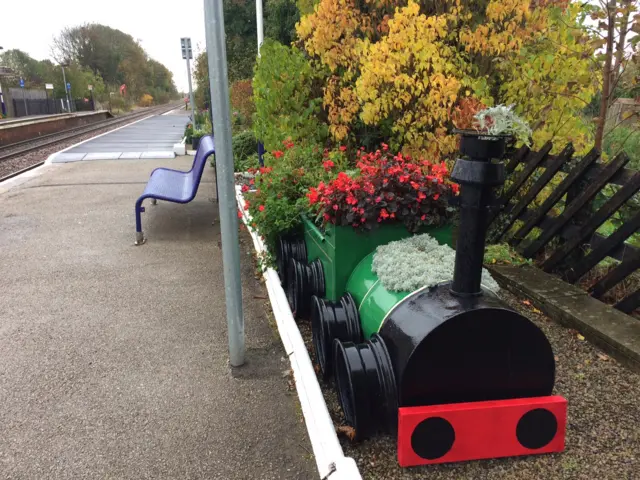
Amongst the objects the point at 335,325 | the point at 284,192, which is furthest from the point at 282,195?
the point at 335,325

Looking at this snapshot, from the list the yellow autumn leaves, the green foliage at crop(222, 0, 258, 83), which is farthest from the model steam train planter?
the green foliage at crop(222, 0, 258, 83)

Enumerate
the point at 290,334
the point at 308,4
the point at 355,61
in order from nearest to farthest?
1. the point at 290,334
2. the point at 355,61
3. the point at 308,4

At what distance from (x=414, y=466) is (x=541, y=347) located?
788mm

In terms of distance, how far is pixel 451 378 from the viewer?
2057 millimetres

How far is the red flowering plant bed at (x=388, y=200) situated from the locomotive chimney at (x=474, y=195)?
0.82 meters

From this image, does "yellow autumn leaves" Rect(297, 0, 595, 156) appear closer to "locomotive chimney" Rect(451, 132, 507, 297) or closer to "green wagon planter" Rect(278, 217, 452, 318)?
"green wagon planter" Rect(278, 217, 452, 318)

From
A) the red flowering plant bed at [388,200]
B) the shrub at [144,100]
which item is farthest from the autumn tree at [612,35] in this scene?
the shrub at [144,100]

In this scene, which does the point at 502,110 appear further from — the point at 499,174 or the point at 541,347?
the point at 541,347

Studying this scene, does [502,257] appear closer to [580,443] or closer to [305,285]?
→ [305,285]

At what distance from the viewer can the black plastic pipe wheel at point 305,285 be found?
3.34 meters

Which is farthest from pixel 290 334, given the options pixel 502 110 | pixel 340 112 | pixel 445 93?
pixel 340 112

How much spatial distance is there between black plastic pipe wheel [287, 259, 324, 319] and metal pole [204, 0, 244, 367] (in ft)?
1.89

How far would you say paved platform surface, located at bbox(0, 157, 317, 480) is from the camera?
2.35 m

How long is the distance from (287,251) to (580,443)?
2564mm
